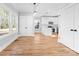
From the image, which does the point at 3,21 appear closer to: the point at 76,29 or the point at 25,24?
the point at 76,29

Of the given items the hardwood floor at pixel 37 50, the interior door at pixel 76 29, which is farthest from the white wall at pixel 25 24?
the interior door at pixel 76 29

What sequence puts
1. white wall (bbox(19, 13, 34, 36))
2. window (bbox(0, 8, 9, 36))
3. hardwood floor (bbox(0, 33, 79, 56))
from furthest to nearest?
white wall (bbox(19, 13, 34, 36))
window (bbox(0, 8, 9, 36))
hardwood floor (bbox(0, 33, 79, 56))

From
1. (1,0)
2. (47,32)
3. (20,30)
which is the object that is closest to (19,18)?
(20,30)

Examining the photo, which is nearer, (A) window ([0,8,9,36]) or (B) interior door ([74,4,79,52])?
(B) interior door ([74,4,79,52])

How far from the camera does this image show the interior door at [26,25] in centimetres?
1142

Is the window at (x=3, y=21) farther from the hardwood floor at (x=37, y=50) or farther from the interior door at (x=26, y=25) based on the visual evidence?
the interior door at (x=26, y=25)

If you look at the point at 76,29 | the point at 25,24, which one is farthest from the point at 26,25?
the point at 76,29

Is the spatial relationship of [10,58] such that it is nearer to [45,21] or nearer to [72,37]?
[72,37]

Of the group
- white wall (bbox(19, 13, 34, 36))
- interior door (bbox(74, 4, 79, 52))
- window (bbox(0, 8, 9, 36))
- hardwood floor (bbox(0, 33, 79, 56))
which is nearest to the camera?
hardwood floor (bbox(0, 33, 79, 56))

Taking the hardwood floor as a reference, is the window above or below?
above

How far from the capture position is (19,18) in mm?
11359

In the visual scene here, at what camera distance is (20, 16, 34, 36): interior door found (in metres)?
11.4

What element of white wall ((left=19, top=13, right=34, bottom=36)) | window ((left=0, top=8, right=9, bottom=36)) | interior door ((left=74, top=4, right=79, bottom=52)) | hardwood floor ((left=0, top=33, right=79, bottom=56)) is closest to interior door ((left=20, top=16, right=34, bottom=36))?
white wall ((left=19, top=13, right=34, bottom=36))

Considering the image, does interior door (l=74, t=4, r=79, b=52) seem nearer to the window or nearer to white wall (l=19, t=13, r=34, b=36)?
the window
